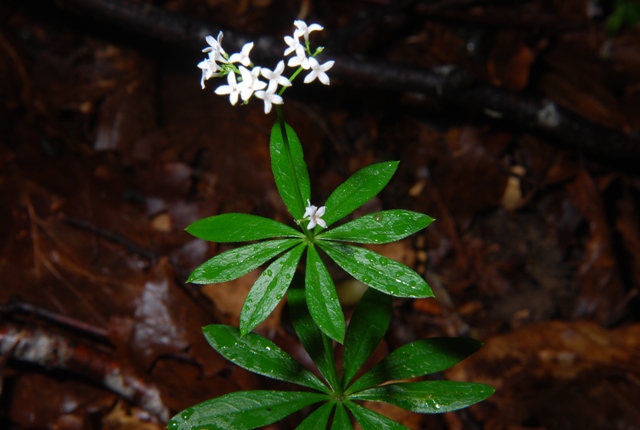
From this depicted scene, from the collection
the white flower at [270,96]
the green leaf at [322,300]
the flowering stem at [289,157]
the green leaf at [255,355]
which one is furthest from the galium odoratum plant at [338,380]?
the white flower at [270,96]

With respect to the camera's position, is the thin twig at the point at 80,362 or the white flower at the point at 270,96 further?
the thin twig at the point at 80,362

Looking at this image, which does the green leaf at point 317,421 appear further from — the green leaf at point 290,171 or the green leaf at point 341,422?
the green leaf at point 290,171

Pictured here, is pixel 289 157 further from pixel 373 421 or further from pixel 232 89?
pixel 373 421

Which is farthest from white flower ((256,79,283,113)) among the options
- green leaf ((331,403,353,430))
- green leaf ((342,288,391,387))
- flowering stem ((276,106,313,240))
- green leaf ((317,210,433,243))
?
green leaf ((331,403,353,430))

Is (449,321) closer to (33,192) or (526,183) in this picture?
(526,183)

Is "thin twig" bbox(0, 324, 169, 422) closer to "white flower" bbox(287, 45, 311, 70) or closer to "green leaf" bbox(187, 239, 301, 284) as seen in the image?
"green leaf" bbox(187, 239, 301, 284)

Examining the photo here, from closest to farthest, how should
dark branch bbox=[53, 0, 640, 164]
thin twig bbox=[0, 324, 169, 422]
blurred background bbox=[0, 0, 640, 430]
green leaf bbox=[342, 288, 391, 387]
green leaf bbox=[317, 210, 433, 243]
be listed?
green leaf bbox=[317, 210, 433, 243] → green leaf bbox=[342, 288, 391, 387] → thin twig bbox=[0, 324, 169, 422] → blurred background bbox=[0, 0, 640, 430] → dark branch bbox=[53, 0, 640, 164]

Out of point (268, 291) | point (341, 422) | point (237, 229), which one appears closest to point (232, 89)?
point (237, 229)
